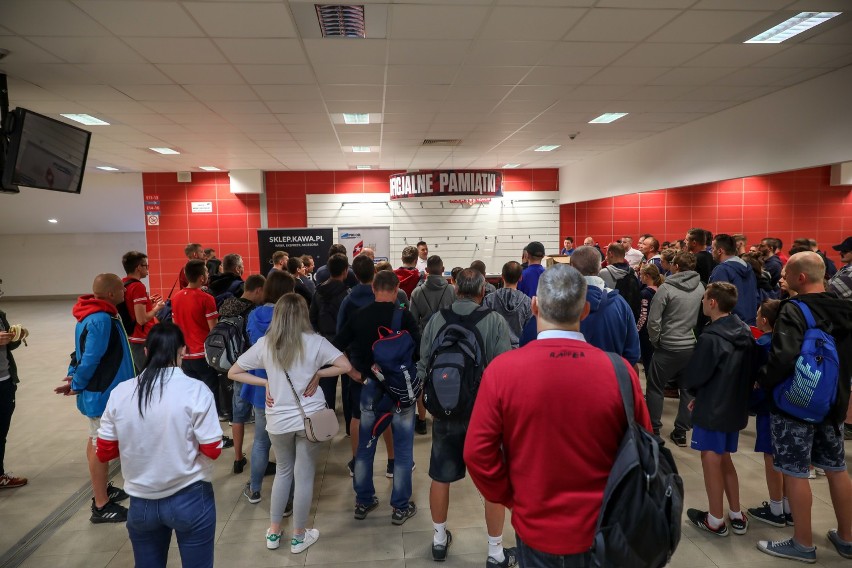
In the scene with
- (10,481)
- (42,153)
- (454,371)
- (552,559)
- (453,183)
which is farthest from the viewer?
(453,183)

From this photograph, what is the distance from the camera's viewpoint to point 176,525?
6.31 feet

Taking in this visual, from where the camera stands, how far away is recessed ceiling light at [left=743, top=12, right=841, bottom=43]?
3554 mm

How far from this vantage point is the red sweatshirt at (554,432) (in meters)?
1.38

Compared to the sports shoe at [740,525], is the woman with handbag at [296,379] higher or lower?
higher

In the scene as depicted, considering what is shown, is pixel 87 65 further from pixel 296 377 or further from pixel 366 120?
pixel 296 377

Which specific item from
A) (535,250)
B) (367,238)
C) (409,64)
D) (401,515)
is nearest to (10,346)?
(401,515)

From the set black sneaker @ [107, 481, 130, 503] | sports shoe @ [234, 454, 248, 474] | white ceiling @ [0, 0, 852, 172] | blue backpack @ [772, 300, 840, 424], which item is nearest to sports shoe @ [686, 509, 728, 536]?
blue backpack @ [772, 300, 840, 424]

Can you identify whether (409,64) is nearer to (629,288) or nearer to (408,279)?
(408,279)

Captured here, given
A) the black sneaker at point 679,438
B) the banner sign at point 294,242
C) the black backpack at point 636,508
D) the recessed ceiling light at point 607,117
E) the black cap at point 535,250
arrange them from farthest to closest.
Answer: the banner sign at point 294,242, the recessed ceiling light at point 607,117, the black cap at point 535,250, the black sneaker at point 679,438, the black backpack at point 636,508

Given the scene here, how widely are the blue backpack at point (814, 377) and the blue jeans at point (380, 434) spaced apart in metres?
2.15

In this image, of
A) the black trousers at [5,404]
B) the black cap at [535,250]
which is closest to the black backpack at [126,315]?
the black trousers at [5,404]

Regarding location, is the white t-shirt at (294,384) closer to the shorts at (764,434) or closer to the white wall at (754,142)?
the shorts at (764,434)

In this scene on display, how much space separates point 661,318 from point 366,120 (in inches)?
181

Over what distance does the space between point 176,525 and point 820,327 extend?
3303 mm
